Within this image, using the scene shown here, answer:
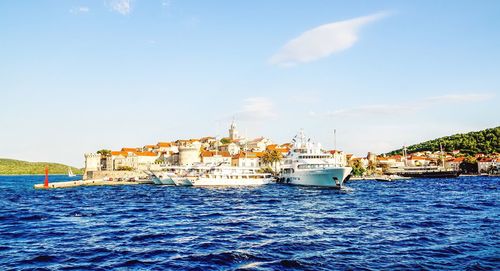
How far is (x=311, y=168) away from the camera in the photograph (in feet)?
260

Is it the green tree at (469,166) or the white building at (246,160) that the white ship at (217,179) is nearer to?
the white building at (246,160)

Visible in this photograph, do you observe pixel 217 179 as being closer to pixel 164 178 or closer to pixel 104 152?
pixel 164 178

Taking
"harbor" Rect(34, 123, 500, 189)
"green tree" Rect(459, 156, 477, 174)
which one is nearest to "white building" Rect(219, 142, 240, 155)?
"harbor" Rect(34, 123, 500, 189)

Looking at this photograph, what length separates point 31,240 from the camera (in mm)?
21109

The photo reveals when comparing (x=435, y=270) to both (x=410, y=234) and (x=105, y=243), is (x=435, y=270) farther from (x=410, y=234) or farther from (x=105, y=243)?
(x=105, y=243)

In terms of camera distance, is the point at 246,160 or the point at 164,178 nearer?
the point at 164,178

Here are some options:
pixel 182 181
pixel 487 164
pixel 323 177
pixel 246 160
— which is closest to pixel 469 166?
pixel 487 164

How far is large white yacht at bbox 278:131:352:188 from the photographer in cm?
6860

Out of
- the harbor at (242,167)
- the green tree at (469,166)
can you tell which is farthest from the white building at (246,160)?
the green tree at (469,166)

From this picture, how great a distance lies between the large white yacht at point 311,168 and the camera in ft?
225

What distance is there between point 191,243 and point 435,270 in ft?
36.0

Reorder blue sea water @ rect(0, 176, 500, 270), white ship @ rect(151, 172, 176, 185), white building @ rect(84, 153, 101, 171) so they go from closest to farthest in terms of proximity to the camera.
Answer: blue sea water @ rect(0, 176, 500, 270), white ship @ rect(151, 172, 176, 185), white building @ rect(84, 153, 101, 171)

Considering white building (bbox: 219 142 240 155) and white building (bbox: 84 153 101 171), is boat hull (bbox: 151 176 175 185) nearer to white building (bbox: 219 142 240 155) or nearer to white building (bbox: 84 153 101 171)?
white building (bbox: 84 153 101 171)

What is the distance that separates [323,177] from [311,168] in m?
8.83
